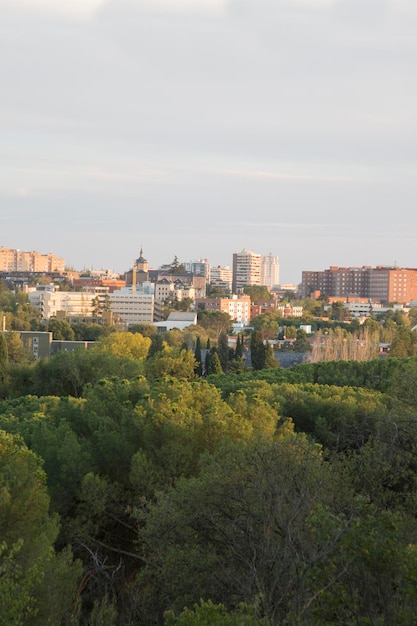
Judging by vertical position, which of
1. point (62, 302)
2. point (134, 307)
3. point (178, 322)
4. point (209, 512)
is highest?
point (209, 512)

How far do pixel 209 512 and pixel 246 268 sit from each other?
176m

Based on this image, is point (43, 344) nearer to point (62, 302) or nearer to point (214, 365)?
point (214, 365)

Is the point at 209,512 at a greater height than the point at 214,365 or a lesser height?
greater

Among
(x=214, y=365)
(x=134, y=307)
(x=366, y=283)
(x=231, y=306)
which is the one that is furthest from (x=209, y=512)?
(x=366, y=283)

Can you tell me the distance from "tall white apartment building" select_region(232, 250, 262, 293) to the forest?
164 meters

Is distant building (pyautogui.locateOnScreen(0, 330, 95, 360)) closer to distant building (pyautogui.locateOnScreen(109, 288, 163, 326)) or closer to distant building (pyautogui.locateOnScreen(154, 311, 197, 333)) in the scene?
distant building (pyautogui.locateOnScreen(154, 311, 197, 333))

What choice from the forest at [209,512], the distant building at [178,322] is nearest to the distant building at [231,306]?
the distant building at [178,322]

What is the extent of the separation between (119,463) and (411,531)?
7.53m

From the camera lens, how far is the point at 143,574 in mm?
11359

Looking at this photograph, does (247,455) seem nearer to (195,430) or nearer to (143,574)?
(143,574)

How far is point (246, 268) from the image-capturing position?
18625 centimetres

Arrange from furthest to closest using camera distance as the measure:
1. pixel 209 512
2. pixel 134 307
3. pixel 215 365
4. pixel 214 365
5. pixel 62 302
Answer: pixel 134 307 < pixel 62 302 < pixel 214 365 < pixel 215 365 < pixel 209 512

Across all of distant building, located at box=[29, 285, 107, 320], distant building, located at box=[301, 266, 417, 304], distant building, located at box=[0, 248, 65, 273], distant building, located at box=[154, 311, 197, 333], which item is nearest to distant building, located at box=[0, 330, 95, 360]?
distant building, located at box=[154, 311, 197, 333]

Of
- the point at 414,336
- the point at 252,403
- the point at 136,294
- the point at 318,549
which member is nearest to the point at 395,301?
the point at 136,294
